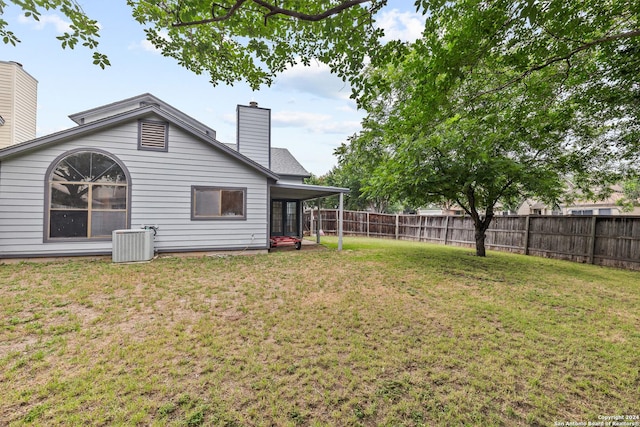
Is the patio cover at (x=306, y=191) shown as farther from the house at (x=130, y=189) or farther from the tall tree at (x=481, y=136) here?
the tall tree at (x=481, y=136)

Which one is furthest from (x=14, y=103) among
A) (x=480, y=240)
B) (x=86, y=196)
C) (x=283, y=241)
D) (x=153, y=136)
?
(x=480, y=240)

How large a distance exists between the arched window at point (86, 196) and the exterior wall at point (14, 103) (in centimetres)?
649

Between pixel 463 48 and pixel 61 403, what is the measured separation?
17.1 feet

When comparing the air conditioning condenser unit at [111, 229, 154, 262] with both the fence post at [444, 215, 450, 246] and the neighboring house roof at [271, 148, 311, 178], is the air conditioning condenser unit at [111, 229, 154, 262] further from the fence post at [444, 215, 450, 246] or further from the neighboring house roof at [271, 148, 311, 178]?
the fence post at [444, 215, 450, 246]

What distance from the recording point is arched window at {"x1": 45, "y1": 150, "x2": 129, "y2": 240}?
7123mm

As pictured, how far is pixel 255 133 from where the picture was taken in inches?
469

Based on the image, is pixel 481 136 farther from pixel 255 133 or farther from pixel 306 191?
pixel 255 133

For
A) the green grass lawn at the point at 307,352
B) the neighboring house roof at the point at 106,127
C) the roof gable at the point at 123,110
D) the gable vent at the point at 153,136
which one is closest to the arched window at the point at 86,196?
the neighboring house roof at the point at 106,127

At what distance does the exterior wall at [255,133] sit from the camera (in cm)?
1167

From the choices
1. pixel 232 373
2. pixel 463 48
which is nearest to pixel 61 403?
pixel 232 373

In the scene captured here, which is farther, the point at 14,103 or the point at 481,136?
the point at 14,103

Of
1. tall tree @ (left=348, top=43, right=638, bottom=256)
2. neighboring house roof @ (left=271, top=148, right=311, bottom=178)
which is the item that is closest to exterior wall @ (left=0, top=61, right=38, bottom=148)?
neighboring house roof @ (left=271, top=148, right=311, bottom=178)

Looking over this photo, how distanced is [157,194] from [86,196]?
5.57 feet

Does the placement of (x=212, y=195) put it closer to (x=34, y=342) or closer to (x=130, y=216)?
(x=130, y=216)
